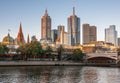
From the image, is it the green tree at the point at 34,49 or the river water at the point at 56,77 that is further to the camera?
the green tree at the point at 34,49

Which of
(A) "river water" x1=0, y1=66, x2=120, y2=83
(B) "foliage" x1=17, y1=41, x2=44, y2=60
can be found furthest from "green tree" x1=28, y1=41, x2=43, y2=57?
(A) "river water" x1=0, y1=66, x2=120, y2=83

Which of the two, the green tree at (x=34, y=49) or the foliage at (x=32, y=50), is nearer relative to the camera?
the green tree at (x=34, y=49)

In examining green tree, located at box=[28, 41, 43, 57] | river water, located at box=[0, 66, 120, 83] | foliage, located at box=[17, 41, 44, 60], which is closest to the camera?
river water, located at box=[0, 66, 120, 83]

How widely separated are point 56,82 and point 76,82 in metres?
4.39

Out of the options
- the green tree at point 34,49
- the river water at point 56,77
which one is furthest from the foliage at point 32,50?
the river water at point 56,77

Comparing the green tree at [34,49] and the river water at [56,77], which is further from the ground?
the green tree at [34,49]

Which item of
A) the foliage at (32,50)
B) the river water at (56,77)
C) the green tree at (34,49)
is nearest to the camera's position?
the river water at (56,77)

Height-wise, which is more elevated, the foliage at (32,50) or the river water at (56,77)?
the foliage at (32,50)

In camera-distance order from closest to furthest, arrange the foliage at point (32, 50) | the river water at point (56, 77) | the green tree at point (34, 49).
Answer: the river water at point (56, 77) < the green tree at point (34, 49) < the foliage at point (32, 50)

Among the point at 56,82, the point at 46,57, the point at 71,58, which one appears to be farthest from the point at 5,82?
the point at 71,58

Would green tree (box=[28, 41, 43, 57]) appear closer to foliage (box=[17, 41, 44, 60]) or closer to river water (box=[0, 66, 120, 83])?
foliage (box=[17, 41, 44, 60])

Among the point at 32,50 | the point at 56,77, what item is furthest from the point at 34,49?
the point at 56,77

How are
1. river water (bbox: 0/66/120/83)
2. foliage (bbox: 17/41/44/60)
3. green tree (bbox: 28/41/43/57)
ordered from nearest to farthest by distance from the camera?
river water (bbox: 0/66/120/83) → green tree (bbox: 28/41/43/57) → foliage (bbox: 17/41/44/60)

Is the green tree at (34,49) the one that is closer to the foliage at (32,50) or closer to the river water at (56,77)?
the foliage at (32,50)
